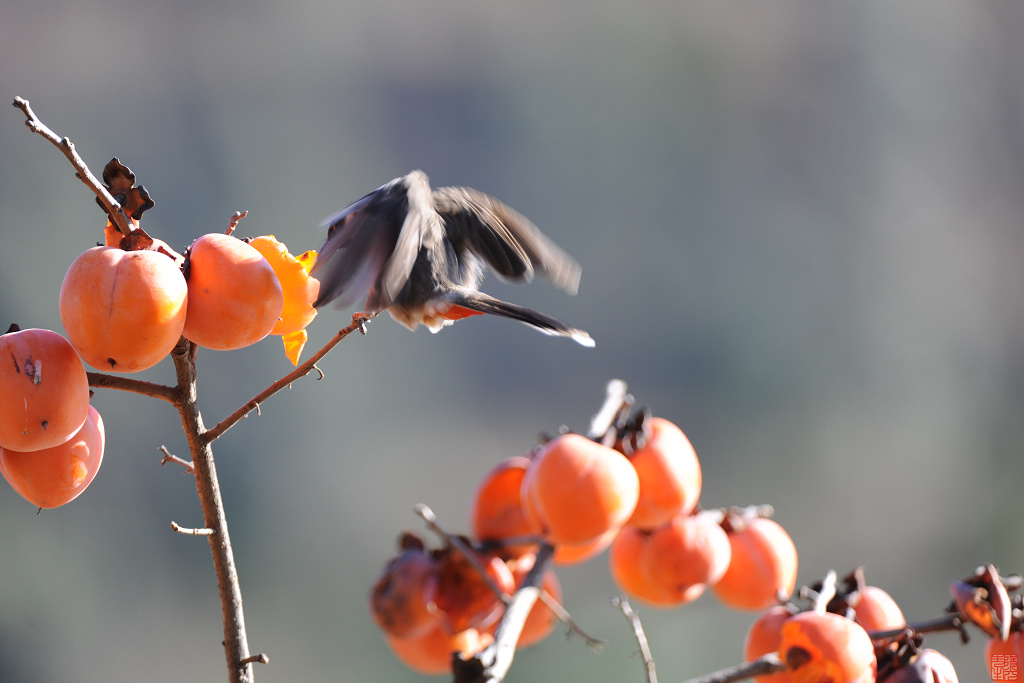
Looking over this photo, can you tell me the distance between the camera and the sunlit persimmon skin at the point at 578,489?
1.98ft

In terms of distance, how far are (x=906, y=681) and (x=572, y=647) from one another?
2016 millimetres

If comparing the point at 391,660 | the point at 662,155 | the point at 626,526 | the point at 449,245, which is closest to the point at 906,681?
the point at 626,526

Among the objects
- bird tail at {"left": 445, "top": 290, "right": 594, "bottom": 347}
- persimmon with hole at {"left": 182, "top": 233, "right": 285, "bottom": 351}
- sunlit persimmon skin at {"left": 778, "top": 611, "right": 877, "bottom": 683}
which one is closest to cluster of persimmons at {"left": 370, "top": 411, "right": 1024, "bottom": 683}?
sunlit persimmon skin at {"left": 778, "top": 611, "right": 877, "bottom": 683}

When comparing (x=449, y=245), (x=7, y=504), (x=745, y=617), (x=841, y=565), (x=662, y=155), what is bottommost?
(x=7, y=504)

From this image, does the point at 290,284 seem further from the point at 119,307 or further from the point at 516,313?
the point at 516,313

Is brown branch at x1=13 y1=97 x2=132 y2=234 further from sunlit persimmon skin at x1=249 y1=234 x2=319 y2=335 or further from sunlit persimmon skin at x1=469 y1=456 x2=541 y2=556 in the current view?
sunlit persimmon skin at x1=469 y1=456 x2=541 y2=556

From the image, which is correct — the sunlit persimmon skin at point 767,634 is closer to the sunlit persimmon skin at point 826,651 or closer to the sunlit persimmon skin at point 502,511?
the sunlit persimmon skin at point 826,651

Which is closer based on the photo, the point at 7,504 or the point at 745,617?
the point at 7,504

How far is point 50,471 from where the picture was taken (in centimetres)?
48

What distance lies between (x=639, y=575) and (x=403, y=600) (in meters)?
0.22

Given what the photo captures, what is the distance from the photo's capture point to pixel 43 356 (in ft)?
1.49

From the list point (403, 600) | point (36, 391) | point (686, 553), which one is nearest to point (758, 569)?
point (686, 553)

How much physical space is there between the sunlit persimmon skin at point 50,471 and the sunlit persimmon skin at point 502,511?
0.31 metres

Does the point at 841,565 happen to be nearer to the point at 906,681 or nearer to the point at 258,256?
the point at 906,681
